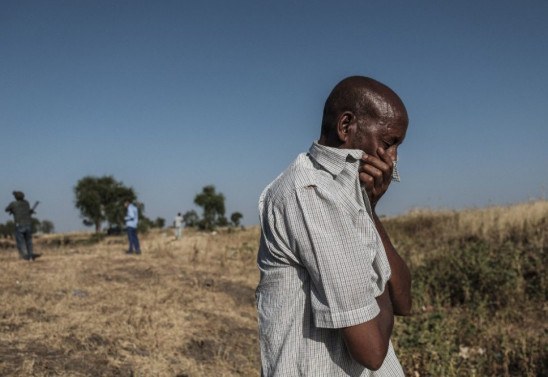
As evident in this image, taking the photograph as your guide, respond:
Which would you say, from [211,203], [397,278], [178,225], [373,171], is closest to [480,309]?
[397,278]

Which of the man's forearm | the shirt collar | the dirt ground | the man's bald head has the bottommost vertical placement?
the dirt ground

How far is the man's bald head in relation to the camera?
1427 mm

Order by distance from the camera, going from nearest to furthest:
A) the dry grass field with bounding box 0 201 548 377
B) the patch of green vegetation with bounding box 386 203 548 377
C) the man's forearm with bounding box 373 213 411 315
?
1. the man's forearm with bounding box 373 213 411 315
2. the patch of green vegetation with bounding box 386 203 548 377
3. the dry grass field with bounding box 0 201 548 377

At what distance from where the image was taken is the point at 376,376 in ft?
4.49

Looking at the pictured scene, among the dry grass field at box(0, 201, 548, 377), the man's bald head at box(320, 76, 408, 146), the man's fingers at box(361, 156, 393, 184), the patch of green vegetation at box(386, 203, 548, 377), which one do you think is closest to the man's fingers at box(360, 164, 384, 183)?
the man's fingers at box(361, 156, 393, 184)

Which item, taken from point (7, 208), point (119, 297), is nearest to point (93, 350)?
point (119, 297)

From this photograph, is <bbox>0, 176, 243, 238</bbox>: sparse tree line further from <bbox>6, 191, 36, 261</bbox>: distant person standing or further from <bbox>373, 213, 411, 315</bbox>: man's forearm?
<bbox>373, 213, 411, 315</bbox>: man's forearm

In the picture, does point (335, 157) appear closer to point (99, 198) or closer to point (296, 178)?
point (296, 178)

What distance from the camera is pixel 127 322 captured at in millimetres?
5562

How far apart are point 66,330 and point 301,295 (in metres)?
4.59

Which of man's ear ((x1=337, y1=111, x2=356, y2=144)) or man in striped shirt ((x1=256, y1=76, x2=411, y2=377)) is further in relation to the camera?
man's ear ((x1=337, y1=111, x2=356, y2=144))

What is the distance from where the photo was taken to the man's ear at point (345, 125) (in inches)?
56.1

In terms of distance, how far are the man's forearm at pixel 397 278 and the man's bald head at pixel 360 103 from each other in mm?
302

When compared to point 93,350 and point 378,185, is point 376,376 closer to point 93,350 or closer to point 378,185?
point 378,185
